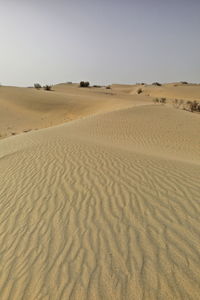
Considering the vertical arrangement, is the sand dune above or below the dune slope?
below

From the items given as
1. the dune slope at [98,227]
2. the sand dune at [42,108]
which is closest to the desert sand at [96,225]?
the dune slope at [98,227]

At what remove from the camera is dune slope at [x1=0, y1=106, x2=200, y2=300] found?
2836mm

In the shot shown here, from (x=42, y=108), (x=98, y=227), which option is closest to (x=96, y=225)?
(x=98, y=227)

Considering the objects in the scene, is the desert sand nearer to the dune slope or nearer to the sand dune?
the dune slope

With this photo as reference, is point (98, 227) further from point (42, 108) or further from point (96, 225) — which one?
point (42, 108)

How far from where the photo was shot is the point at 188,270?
289 cm

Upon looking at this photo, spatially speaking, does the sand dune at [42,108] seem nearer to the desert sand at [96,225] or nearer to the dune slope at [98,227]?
the desert sand at [96,225]

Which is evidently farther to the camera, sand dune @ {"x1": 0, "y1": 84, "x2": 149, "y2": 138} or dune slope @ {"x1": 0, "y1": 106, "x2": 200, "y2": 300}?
sand dune @ {"x1": 0, "y1": 84, "x2": 149, "y2": 138}

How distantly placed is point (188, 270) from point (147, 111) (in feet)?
41.4

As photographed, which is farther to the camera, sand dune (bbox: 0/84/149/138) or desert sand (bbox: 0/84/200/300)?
sand dune (bbox: 0/84/149/138)

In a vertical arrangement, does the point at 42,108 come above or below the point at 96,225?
below

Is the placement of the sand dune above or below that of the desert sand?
below

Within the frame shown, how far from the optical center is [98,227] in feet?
12.4

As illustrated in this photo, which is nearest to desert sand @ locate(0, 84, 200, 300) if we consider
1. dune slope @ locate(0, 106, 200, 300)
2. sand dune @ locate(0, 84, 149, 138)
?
dune slope @ locate(0, 106, 200, 300)
